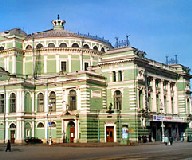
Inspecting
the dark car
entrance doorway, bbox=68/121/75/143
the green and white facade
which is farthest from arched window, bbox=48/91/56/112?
the dark car

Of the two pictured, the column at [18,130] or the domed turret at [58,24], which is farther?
the domed turret at [58,24]

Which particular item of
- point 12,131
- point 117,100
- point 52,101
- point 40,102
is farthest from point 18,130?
point 117,100

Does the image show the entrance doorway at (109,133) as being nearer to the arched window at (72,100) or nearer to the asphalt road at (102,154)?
the arched window at (72,100)

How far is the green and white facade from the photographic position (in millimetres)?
66125

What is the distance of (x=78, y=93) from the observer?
6581cm

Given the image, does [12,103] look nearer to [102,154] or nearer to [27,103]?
[27,103]

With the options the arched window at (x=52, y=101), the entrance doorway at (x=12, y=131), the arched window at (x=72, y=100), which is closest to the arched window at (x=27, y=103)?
the entrance doorway at (x=12, y=131)

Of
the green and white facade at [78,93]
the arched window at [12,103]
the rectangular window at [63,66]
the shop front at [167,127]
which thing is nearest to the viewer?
the green and white facade at [78,93]

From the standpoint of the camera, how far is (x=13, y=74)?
78.1 m

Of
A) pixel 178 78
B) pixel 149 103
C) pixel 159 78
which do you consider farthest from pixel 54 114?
pixel 178 78

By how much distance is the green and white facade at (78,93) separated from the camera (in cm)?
6612

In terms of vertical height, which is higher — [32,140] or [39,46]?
[39,46]

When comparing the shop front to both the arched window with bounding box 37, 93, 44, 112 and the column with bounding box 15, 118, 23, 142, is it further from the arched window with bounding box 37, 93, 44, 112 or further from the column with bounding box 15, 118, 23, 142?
the column with bounding box 15, 118, 23, 142

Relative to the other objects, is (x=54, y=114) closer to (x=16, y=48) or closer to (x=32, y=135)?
(x=32, y=135)
